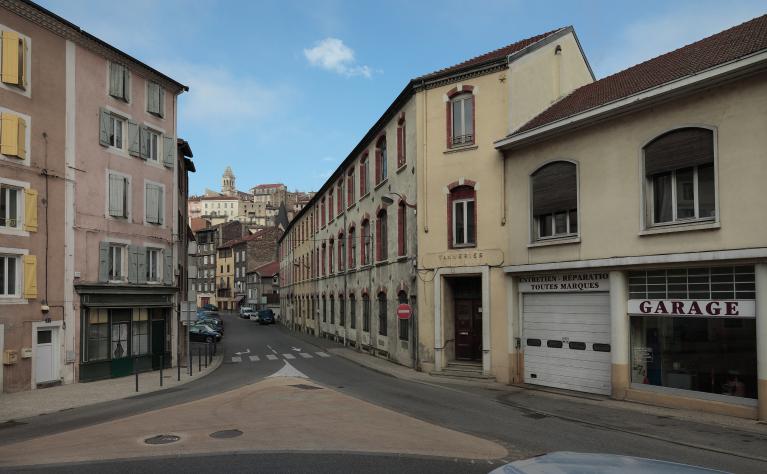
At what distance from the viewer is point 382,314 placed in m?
28.2

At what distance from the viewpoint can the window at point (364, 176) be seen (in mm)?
31003

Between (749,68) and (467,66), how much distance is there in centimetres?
1004

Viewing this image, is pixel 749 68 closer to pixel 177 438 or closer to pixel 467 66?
pixel 467 66

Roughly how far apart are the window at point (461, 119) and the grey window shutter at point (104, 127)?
13759mm

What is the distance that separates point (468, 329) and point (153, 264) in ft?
47.0

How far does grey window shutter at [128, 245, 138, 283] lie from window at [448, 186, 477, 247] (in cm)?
1333

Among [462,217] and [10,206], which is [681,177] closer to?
[462,217]

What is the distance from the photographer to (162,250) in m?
25.9

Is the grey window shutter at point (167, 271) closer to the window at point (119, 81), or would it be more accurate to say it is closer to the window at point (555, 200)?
the window at point (119, 81)

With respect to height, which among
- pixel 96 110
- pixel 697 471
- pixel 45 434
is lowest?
pixel 45 434

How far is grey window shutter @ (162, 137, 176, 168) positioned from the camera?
26.3 meters

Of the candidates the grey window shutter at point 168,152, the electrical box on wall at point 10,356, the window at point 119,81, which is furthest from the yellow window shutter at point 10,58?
the electrical box on wall at point 10,356

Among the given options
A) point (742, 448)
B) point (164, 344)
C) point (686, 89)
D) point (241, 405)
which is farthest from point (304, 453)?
point (164, 344)

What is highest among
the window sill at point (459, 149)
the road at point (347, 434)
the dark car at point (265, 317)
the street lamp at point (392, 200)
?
the window sill at point (459, 149)
